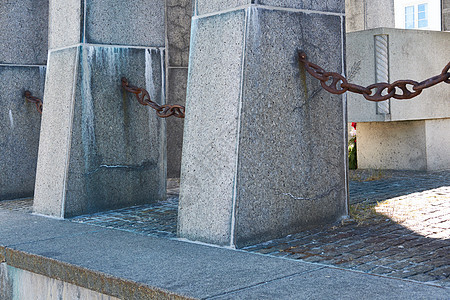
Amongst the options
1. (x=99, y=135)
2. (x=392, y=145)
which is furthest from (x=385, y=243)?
(x=392, y=145)

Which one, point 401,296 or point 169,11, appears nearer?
point 401,296

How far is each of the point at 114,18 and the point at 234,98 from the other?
2392 millimetres

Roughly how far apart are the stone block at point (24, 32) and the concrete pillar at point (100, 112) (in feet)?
4.58

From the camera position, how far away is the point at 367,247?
390 cm

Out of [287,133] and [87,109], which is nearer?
[287,133]

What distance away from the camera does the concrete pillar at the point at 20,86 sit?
23.5 ft

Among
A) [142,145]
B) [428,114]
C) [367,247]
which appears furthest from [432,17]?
[367,247]

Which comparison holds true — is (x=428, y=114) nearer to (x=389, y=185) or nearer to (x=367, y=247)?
(x=389, y=185)

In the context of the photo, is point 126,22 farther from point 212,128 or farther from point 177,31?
point 177,31

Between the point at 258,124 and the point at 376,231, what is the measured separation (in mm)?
1193

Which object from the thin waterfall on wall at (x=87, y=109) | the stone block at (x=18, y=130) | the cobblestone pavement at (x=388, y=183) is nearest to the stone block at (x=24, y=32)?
the stone block at (x=18, y=130)

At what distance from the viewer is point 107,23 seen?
19.5ft

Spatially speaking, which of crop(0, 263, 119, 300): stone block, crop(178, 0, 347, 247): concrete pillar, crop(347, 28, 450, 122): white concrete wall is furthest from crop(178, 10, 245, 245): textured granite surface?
crop(347, 28, 450, 122): white concrete wall

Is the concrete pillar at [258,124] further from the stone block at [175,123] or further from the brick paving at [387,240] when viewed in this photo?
the stone block at [175,123]
